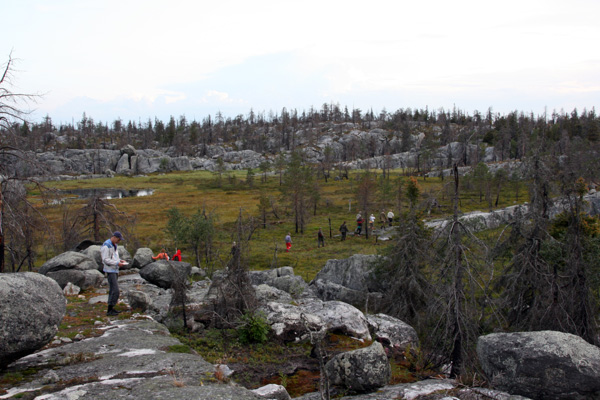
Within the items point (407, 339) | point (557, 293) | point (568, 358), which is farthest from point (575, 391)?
point (557, 293)

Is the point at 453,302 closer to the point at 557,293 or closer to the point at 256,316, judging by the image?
the point at 256,316

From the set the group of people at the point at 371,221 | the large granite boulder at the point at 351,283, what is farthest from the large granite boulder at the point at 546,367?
the group of people at the point at 371,221

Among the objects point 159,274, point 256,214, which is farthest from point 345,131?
point 159,274

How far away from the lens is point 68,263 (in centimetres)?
1716

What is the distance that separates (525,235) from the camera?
1355 cm

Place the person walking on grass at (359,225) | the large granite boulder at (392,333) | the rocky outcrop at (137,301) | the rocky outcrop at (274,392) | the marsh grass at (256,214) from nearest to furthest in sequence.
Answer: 1. the rocky outcrop at (274,392)
2. the large granite boulder at (392,333)
3. the rocky outcrop at (137,301)
4. the marsh grass at (256,214)
5. the person walking on grass at (359,225)

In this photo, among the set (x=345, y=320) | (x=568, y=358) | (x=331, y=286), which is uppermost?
(x=568, y=358)

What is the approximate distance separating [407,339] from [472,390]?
5697 millimetres

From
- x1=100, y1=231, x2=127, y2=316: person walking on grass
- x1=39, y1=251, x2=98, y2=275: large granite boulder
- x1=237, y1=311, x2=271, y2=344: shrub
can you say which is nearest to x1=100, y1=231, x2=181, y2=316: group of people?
x1=100, y1=231, x2=127, y2=316: person walking on grass

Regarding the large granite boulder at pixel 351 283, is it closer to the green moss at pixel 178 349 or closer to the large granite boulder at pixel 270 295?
the large granite boulder at pixel 270 295

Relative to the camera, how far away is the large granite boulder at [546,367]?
741 centimetres

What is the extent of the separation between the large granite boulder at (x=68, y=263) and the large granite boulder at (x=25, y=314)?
979 centimetres

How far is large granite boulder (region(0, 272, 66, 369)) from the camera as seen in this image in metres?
7.28

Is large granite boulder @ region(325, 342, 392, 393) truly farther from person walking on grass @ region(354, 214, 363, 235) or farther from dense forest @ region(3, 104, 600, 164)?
dense forest @ region(3, 104, 600, 164)
